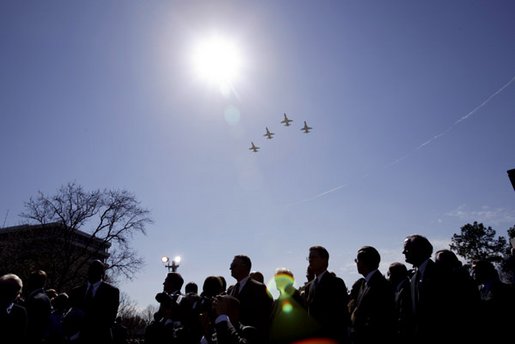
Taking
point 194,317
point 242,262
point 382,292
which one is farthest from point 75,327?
point 382,292

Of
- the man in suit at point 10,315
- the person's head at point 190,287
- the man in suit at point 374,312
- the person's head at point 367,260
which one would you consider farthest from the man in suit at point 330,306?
the man in suit at point 10,315

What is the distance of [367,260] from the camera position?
4.78 metres

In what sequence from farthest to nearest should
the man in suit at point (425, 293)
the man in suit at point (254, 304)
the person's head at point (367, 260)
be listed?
the person's head at point (367, 260)
the man in suit at point (254, 304)
the man in suit at point (425, 293)

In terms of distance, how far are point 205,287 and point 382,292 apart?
2.70 meters

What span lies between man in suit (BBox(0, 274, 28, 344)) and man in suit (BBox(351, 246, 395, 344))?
13.8ft

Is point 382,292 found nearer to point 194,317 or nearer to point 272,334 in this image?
point 272,334

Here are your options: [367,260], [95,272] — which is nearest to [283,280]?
[367,260]

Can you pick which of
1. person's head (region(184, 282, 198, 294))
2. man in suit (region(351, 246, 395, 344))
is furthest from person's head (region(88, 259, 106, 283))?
man in suit (region(351, 246, 395, 344))

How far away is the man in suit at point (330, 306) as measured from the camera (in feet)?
14.4

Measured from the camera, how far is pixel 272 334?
461 centimetres

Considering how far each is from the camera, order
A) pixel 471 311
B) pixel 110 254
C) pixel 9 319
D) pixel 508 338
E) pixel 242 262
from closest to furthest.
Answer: pixel 471 311 < pixel 9 319 < pixel 508 338 < pixel 242 262 < pixel 110 254

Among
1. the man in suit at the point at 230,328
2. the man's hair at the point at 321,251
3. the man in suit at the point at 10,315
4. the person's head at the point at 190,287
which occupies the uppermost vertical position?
the man's hair at the point at 321,251

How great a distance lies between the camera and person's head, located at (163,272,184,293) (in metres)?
5.91

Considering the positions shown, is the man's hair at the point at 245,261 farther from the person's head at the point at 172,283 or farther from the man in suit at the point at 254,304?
the person's head at the point at 172,283
